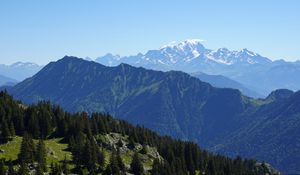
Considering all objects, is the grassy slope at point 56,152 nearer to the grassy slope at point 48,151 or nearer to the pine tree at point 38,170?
the grassy slope at point 48,151

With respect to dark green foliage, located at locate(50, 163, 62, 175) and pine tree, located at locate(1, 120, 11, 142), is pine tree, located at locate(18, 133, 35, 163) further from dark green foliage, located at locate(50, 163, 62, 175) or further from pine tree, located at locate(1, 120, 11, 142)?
pine tree, located at locate(1, 120, 11, 142)

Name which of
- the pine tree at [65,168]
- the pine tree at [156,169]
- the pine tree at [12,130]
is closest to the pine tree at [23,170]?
the pine tree at [65,168]

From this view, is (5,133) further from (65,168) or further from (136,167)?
(136,167)

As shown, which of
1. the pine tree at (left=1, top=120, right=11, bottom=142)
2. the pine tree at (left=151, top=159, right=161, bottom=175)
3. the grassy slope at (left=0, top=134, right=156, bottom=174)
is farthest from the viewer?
the pine tree at (left=151, top=159, right=161, bottom=175)

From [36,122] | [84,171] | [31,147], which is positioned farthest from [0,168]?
[36,122]

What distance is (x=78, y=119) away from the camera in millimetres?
159875

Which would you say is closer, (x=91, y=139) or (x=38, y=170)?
(x=38, y=170)

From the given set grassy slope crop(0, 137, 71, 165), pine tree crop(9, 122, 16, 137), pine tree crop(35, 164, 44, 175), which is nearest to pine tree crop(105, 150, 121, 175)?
grassy slope crop(0, 137, 71, 165)

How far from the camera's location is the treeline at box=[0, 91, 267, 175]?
129 meters

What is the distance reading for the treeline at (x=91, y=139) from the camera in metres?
129

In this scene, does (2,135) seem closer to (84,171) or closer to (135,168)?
(84,171)

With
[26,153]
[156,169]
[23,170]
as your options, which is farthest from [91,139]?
[23,170]

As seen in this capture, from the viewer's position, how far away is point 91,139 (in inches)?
5689

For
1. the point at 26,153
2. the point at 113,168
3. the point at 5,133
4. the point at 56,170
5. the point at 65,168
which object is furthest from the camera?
the point at 5,133
